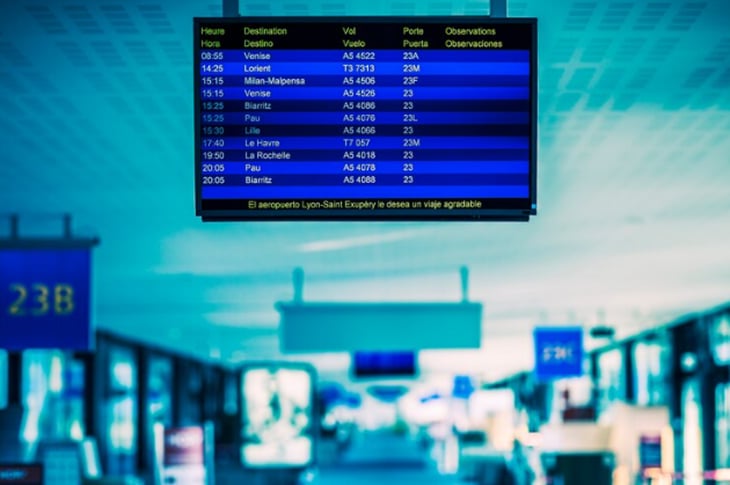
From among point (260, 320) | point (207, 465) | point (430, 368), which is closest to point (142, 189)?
point (207, 465)

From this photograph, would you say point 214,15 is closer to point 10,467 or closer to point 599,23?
point 599,23

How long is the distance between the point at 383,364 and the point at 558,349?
377cm

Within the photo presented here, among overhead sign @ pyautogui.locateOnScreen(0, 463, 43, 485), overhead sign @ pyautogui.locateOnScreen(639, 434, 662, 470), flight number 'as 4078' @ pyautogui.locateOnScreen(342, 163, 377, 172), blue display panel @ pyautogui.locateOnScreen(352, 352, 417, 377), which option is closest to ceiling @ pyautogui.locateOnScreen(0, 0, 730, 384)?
flight number 'as 4078' @ pyautogui.locateOnScreen(342, 163, 377, 172)

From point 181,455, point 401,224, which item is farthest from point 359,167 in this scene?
point 181,455

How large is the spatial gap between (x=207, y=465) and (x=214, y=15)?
39.0 feet

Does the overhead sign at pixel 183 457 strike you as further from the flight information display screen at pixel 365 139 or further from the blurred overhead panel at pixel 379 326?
the flight information display screen at pixel 365 139

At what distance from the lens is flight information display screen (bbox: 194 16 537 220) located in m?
4.74

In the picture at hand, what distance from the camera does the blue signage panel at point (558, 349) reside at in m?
19.0

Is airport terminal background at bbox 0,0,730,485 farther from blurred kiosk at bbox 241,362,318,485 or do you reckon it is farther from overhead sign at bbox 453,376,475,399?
overhead sign at bbox 453,376,475,399

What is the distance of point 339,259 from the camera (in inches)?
473

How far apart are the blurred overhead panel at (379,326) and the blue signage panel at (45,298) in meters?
2.71

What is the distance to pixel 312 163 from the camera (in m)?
4.83

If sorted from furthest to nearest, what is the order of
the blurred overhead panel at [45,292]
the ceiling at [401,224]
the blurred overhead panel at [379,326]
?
the blurred overhead panel at [379,326] < the blurred overhead panel at [45,292] < the ceiling at [401,224]

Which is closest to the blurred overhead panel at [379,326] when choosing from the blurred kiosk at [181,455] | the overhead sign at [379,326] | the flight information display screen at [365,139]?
the overhead sign at [379,326]
